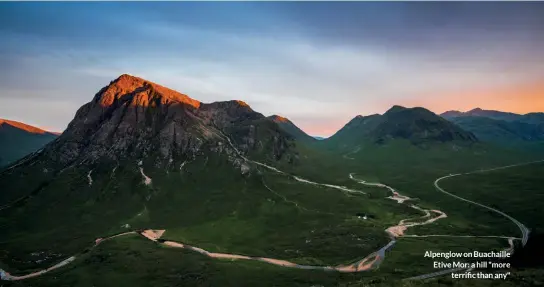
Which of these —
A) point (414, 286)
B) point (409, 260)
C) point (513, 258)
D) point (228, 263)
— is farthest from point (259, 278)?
point (513, 258)

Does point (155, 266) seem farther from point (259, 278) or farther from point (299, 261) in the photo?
point (299, 261)

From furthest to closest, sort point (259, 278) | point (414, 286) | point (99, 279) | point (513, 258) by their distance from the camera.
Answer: point (99, 279) → point (259, 278) → point (513, 258) → point (414, 286)

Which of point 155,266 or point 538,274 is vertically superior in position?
point 538,274

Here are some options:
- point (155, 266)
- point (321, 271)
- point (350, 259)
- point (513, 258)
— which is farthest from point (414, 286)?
point (155, 266)

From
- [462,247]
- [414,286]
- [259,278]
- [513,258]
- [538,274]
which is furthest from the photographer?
[462,247]

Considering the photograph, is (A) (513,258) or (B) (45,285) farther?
(B) (45,285)

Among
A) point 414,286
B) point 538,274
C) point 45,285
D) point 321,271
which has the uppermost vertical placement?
point 538,274

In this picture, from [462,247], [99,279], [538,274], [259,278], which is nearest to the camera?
[538,274]

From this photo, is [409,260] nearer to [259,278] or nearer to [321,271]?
[321,271]

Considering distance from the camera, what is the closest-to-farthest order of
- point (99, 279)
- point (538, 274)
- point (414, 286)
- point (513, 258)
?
point (538, 274) → point (414, 286) → point (513, 258) → point (99, 279)
